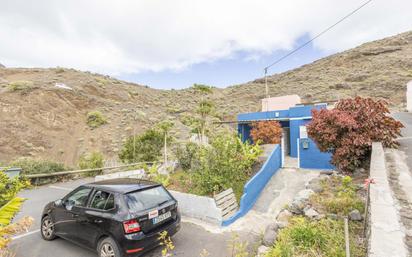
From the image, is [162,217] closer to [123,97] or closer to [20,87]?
[20,87]

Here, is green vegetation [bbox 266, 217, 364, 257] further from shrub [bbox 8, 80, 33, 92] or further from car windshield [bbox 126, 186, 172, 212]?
shrub [bbox 8, 80, 33, 92]

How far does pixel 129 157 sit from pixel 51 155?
9.94 m

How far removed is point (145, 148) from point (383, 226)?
587 inches

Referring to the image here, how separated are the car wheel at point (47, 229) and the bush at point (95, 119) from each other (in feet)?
70.7

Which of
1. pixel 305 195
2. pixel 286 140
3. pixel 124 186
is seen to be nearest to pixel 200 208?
pixel 124 186

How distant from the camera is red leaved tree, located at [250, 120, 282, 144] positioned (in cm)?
1539

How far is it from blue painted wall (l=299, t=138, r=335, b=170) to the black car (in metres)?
8.97

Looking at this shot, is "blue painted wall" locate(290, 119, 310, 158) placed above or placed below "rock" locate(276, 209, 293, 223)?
above

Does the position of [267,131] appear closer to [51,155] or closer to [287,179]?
[287,179]

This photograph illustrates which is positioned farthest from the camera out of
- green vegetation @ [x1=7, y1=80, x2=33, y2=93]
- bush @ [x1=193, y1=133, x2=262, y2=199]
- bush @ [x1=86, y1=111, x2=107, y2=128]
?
bush @ [x1=86, y1=111, x2=107, y2=128]

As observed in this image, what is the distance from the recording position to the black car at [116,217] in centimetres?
435

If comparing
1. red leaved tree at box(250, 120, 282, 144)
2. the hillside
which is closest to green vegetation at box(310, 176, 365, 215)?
red leaved tree at box(250, 120, 282, 144)

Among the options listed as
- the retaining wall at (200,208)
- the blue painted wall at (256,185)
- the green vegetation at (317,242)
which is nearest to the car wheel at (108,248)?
the green vegetation at (317,242)

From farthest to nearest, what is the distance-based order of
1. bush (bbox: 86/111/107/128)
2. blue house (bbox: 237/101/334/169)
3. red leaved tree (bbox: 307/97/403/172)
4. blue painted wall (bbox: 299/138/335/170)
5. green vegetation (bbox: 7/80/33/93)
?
bush (bbox: 86/111/107/128)
green vegetation (bbox: 7/80/33/93)
blue house (bbox: 237/101/334/169)
blue painted wall (bbox: 299/138/335/170)
red leaved tree (bbox: 307/97/403/172)
